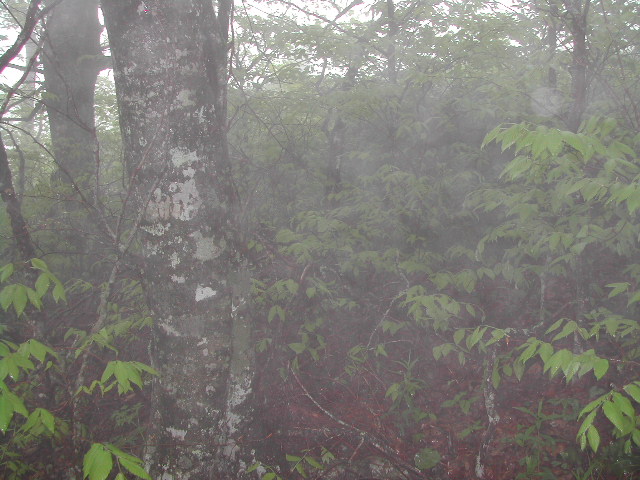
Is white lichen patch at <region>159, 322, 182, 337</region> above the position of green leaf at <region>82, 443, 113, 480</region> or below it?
below

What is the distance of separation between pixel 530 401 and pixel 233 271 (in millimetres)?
2795

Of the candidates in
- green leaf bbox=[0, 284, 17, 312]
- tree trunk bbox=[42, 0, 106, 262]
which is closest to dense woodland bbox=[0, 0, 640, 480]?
green leaf bbox=[0, 284, 17, 312]

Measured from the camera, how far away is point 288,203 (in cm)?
548

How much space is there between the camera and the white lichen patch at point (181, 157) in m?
2.62

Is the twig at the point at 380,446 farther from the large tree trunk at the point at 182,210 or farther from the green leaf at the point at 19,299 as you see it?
the green leaf at the point at 19,299

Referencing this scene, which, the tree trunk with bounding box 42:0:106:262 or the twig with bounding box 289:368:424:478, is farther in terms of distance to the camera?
the tree trunk with bounding box 42:0:106:262

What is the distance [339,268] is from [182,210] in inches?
96.2

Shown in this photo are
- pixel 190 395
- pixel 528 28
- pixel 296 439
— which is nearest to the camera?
pixel 190 395

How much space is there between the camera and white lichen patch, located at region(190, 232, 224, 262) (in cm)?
267

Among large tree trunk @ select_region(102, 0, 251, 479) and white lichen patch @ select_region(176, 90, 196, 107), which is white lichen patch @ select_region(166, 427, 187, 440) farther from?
white lichen patch @ select_region(176, 90, 196, 107)

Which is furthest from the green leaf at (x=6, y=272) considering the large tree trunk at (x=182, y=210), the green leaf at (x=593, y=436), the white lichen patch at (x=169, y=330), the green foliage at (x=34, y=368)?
the green leaf at (x=593, y=436)

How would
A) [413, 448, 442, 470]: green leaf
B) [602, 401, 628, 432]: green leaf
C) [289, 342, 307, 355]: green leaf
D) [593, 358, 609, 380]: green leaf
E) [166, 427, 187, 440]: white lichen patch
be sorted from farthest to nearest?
[289, 342, 307, 355]: green leaf, [413, 448, 442, 470]: green leaf, [166, 427, 187, 440]: white lichen patch, [593, 358, 609, 380]: green leaf, [602, 401, 628, 432]: green leaf

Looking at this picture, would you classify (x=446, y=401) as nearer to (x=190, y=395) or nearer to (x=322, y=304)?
(x=322, y=304)

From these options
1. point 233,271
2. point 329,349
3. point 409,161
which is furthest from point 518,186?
point 233,271
